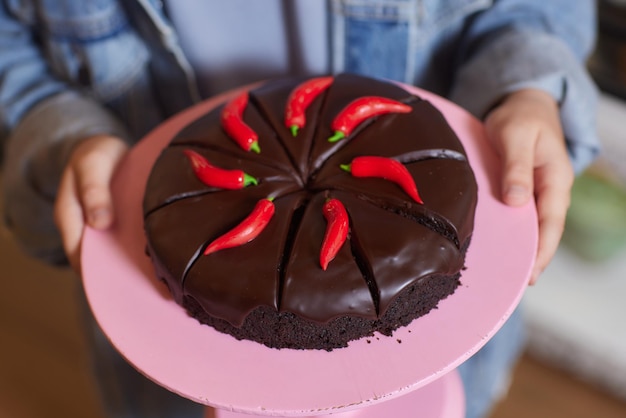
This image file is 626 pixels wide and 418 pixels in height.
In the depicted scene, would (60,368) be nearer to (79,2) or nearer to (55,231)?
(55,231)

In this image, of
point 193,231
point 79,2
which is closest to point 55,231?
point 79,2

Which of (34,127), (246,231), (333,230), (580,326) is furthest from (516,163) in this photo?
(580,326)

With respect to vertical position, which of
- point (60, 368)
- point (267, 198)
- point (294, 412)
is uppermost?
point (267, 198)

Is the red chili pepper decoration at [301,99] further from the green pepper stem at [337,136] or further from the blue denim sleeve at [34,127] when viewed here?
the blue denim sleeve at [34,127]

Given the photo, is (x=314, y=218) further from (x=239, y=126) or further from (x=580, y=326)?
(x=580, y=326)

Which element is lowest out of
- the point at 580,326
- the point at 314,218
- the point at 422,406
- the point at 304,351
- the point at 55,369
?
the point at 55,369

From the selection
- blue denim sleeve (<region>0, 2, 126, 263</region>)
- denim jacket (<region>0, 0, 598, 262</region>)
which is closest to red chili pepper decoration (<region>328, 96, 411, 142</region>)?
denim jacket (<region>0, 0, 598, 262</region>)
